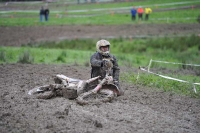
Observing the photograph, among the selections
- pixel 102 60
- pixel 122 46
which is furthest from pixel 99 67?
pixel 122 46

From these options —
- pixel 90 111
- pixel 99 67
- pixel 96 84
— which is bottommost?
pixel 90 111

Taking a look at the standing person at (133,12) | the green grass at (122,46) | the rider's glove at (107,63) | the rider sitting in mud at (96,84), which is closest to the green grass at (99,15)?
the green grass at (122,46)

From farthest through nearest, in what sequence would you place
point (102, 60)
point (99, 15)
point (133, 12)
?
point (99, 15), point (133, 12), point (102, 60)

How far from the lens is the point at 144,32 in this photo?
118ft

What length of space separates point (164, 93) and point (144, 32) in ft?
69.5

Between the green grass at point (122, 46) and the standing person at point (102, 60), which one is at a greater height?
the standing person at point (102, 60)

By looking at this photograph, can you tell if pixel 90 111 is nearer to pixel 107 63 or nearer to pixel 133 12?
pixel 107 63

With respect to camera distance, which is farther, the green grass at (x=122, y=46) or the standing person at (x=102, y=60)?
the green grass at (x=122, y=46)

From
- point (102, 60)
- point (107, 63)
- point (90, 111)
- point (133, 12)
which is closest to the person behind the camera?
point (90, 111)

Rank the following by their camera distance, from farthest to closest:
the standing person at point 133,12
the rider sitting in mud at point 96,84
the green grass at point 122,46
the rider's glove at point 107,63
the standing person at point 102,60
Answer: the standing person at point 133,12 < the green grass at point 122,46 < the standing person at point 102,60 < the rider's glove at point 107,63 < the rider sitting in mud at point 96,84

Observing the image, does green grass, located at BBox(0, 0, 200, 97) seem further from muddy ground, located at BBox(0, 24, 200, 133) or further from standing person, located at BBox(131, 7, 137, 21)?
muddy ground, located at BBox(0, 24, 200, 133)

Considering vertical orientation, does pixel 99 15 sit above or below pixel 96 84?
below

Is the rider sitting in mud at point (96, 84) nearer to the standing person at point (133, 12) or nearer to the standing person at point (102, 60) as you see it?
the standing person at point (102, 60)

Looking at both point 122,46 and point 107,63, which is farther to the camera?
point 122,46
